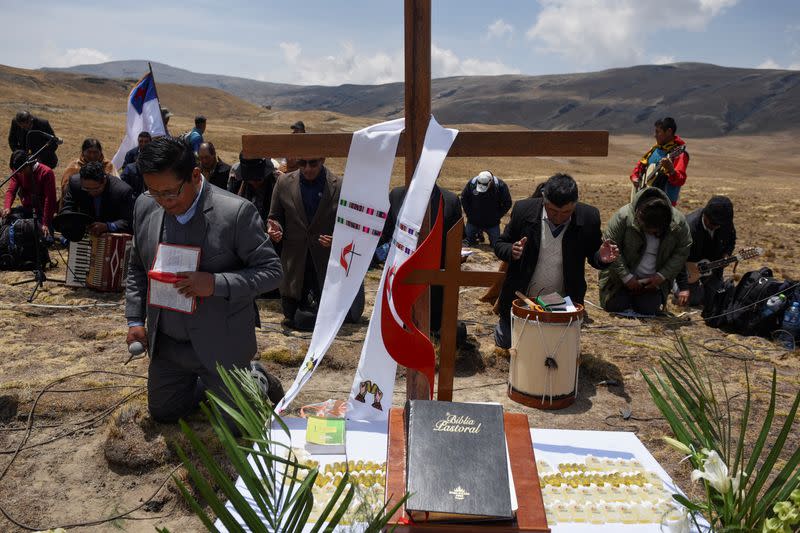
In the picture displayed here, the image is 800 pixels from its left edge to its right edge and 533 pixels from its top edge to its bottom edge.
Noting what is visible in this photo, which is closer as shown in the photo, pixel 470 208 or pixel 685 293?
pixel 685 293

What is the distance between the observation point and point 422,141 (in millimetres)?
3168

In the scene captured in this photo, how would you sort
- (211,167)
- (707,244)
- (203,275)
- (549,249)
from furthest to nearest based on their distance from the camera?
(211,167) < (707,244) < (549,249) < (203,275)

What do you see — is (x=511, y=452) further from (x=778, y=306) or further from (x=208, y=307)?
(x=778, y=306)

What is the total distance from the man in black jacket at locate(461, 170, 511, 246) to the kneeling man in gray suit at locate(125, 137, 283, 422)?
697 cm

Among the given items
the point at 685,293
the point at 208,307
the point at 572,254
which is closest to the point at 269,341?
the point at 208,307

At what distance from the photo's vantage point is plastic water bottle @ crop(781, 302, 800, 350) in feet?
20.6

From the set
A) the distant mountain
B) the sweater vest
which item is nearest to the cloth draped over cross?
the sweater vest

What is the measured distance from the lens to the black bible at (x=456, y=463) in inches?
84.7

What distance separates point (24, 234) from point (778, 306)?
813 cm

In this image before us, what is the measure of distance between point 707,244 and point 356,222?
5304 millimetres

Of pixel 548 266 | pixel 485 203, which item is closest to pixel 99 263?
pixel 548 266

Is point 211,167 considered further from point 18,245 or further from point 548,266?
point 548,266

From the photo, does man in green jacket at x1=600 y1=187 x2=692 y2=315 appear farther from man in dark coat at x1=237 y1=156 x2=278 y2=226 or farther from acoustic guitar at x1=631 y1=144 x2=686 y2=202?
man in dark coat at x1=237 y1=156 x2=278 y2=226

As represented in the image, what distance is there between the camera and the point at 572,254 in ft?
17.7
